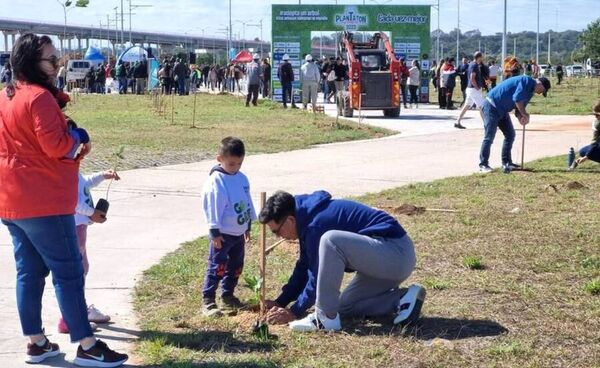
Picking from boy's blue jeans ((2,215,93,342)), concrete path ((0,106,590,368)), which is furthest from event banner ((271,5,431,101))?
boy's blue jeans ((2,215,93,342))

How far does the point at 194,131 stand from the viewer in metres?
21.5

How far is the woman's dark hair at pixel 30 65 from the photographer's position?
5.27 m

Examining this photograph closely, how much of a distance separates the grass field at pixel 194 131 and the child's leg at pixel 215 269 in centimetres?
848

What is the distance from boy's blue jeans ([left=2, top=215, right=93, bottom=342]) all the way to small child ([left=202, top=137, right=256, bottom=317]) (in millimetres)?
1260

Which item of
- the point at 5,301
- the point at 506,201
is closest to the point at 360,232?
the point at 5,301

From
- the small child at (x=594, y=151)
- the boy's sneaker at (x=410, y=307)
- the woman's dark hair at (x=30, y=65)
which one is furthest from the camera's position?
the small child at (x=594, y=151)

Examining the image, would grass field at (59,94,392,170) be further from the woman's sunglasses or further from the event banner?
the woman's sunglasses

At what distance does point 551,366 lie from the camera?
17.7 feet

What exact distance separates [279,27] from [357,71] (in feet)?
33.5

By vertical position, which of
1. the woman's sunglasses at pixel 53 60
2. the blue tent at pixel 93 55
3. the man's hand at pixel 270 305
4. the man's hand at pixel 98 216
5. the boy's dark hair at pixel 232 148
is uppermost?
the blue tent at pixel 93 55

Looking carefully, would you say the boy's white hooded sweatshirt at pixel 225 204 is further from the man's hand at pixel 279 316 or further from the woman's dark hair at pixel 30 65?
the woman's dark hair at pixel 30 65

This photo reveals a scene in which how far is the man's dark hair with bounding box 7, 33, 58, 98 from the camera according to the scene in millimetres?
5266

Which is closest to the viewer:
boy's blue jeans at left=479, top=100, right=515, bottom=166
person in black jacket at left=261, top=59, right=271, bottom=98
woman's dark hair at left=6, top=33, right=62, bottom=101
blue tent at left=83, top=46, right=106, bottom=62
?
woman's dark hair at left=6, top=33, right=62, bottom=101

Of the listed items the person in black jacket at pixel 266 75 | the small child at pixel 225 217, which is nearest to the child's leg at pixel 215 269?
the small child at pixel 225 217
